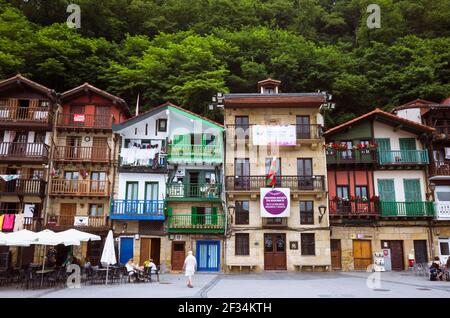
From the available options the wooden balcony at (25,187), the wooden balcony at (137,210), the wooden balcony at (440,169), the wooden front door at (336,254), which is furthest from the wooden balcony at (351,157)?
the wooden balcony at (25,187)

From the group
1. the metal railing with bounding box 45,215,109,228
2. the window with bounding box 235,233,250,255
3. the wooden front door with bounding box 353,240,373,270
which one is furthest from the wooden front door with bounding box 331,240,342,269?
the metal railing with bounding box 45,215,109,228

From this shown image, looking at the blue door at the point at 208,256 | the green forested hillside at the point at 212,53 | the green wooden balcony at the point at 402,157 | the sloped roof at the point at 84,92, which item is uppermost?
the green forested hillside at the point at 212,53

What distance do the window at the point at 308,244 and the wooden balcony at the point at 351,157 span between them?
18.7ft

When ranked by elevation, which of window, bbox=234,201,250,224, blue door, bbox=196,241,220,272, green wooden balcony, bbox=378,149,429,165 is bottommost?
blue door, bbox=196,241,220,272

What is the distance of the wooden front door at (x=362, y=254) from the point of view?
24.9m

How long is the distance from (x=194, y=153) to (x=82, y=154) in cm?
850

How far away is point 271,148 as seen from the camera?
85.5 feet

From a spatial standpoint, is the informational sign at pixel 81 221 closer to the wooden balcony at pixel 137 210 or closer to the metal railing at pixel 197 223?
the wooden balcony at pixel 137 210

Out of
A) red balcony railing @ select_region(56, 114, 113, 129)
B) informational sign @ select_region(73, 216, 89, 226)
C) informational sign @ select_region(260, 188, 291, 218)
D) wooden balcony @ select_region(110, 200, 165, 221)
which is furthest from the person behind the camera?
red balcony railing @ select_region(56, 114, 113, 129)

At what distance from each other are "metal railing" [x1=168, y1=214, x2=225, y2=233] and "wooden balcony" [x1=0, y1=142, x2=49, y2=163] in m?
10.4

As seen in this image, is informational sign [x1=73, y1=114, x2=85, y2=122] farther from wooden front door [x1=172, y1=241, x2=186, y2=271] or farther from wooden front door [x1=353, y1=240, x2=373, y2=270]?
wooden front door [x1=353, y1=240, x2=373, y2=270]

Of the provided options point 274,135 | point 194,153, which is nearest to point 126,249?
point 194,153

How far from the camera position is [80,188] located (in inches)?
1003

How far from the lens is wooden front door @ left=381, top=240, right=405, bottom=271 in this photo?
24.8 metres
